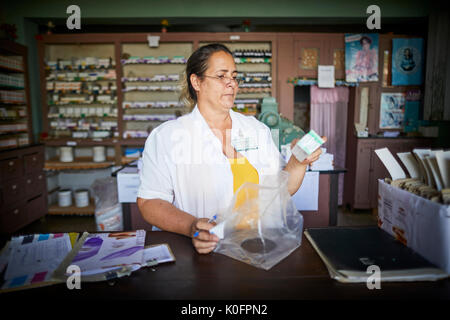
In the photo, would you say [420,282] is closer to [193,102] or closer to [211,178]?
[211,178]

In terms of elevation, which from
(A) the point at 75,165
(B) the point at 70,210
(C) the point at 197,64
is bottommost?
(B) the point at 70,210

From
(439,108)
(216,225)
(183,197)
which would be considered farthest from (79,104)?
(439,108)

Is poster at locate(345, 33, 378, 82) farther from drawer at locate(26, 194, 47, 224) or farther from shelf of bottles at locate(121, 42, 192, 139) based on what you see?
drawer at locate(26, 194, 47, 224)

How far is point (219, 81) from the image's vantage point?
159cm

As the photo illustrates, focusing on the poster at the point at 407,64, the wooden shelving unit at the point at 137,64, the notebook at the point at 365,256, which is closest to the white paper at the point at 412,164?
the notebook at the point at 365,256

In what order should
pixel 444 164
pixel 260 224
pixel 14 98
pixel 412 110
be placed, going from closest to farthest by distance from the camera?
1. pixel 444 164
2. pixel 260 224
3. pixel 14 98
4. pixel 412 110

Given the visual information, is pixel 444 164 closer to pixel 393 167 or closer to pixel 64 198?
pixel 393 167

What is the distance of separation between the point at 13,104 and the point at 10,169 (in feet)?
3.53

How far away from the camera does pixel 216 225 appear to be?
1088 mm

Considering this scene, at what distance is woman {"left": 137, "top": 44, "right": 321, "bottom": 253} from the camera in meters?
1.52

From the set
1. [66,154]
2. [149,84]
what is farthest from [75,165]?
[149,84]

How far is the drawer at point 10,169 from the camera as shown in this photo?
12.2 feet

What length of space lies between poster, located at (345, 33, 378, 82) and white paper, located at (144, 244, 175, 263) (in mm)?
4521

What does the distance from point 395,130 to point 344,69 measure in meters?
1.31
